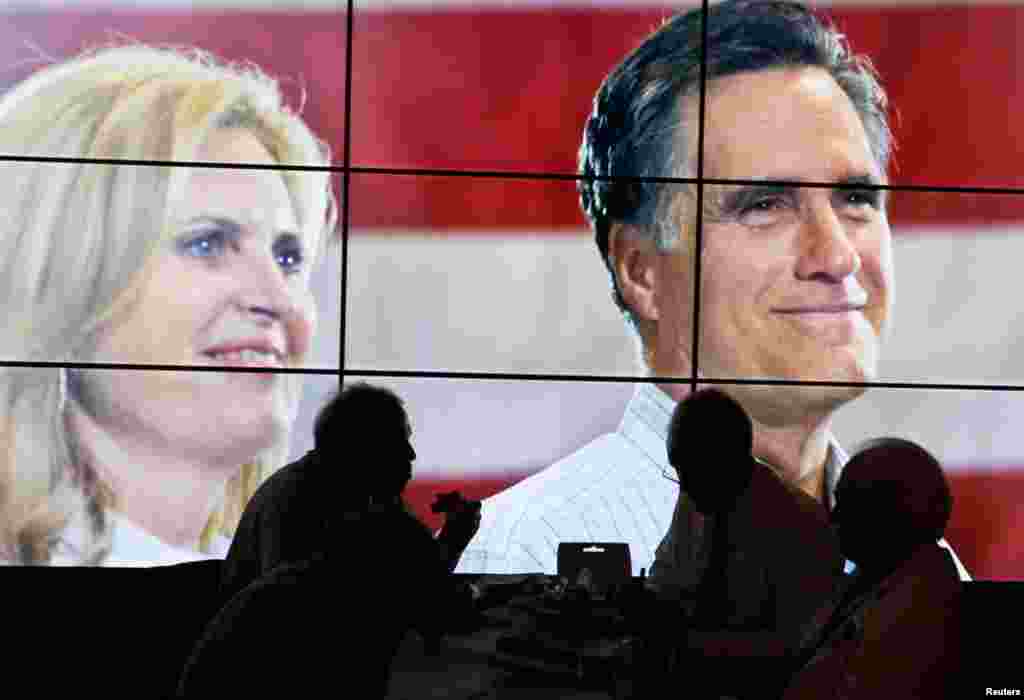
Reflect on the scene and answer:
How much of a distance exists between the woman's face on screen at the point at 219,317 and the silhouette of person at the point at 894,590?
251 cm

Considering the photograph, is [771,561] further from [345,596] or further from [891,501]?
[345,596]

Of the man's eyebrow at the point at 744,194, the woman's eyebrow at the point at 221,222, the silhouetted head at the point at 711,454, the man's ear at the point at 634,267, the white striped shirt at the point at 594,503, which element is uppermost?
the man's eyebrow at the point at 744,194

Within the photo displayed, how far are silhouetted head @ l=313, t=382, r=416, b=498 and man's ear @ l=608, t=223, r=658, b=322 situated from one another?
6.67 ft

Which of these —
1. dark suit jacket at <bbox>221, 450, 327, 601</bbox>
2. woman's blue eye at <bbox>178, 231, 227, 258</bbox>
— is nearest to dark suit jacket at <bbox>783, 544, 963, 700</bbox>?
dark suit jacket at <bbox>221, 450, 327, 601</bbox>

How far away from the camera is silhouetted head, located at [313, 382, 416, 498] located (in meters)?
1.86

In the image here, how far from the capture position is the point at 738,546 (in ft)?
7.67

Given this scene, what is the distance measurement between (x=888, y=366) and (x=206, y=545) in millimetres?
2090

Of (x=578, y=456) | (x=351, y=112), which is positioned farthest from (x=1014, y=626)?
(x=351, y=112)

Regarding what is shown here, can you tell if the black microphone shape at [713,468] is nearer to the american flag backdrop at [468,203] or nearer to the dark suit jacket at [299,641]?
the dark suit jacket at [299,641]

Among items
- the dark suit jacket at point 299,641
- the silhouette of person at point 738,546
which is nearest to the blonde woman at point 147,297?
the silhouette of person at point 738,546

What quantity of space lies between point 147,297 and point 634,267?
142 centimetres

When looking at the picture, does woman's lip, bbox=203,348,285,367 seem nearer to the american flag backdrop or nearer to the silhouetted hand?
the american flag backdrop

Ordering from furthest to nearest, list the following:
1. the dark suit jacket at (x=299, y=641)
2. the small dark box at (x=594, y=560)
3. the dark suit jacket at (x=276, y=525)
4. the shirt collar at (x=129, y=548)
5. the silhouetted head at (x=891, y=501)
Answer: the shirt collar at (x=129, y=548) < the small dark box at (x=594, y=560) < the dark suit jacket at (x=276, y=525) < the silhouetted head at (x=891, y=501) < the dark suit jacket at (x=299, y=641)

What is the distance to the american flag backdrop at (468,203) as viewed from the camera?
3.90 metres
